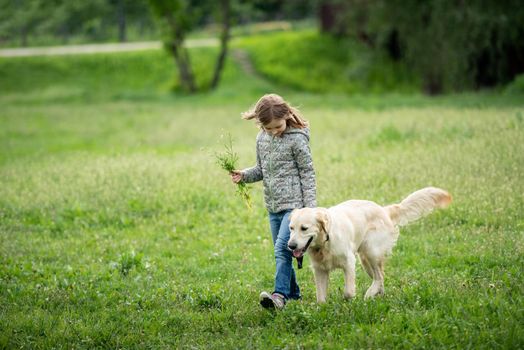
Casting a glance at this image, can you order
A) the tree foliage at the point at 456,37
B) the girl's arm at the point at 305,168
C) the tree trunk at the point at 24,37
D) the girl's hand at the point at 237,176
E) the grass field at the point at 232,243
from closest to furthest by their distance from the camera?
the grass field at the point at 232,243 → the girl's arm at the point at 305,168 → the girl's hand at the point at 237,176 → the tree foliage at the point at 456,37 → the tree trunk at the point at 24,37

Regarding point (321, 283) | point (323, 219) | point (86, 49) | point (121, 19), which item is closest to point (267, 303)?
point (321, 283)

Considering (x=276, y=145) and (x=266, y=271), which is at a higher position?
(x=276, y=145)

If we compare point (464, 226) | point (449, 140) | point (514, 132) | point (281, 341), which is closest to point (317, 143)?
point (449, 140)

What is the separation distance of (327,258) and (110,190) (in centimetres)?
768

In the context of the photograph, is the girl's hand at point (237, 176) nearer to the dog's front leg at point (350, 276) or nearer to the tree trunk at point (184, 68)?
the dog's front leg at point (350, 276)

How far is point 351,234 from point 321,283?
58cm

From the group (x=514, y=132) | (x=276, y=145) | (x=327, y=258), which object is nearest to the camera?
(x=327, y=258)

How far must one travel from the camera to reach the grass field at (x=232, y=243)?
6508 mm

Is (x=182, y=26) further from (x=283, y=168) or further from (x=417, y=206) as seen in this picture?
(x=283, y=168)

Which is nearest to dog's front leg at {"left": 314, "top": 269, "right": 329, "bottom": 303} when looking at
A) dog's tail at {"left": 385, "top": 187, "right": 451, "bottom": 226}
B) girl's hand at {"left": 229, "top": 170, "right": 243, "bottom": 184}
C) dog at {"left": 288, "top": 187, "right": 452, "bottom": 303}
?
dog at {"left": 288, "top": 187, "right": 452, "bottom": 303}

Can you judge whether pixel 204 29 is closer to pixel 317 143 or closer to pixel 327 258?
pixel 317 143

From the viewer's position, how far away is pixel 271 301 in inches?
274

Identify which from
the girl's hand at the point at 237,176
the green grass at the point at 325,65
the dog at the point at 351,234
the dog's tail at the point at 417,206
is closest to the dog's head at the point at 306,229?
the dog at the point at 351,234

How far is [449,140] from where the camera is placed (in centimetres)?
1661
